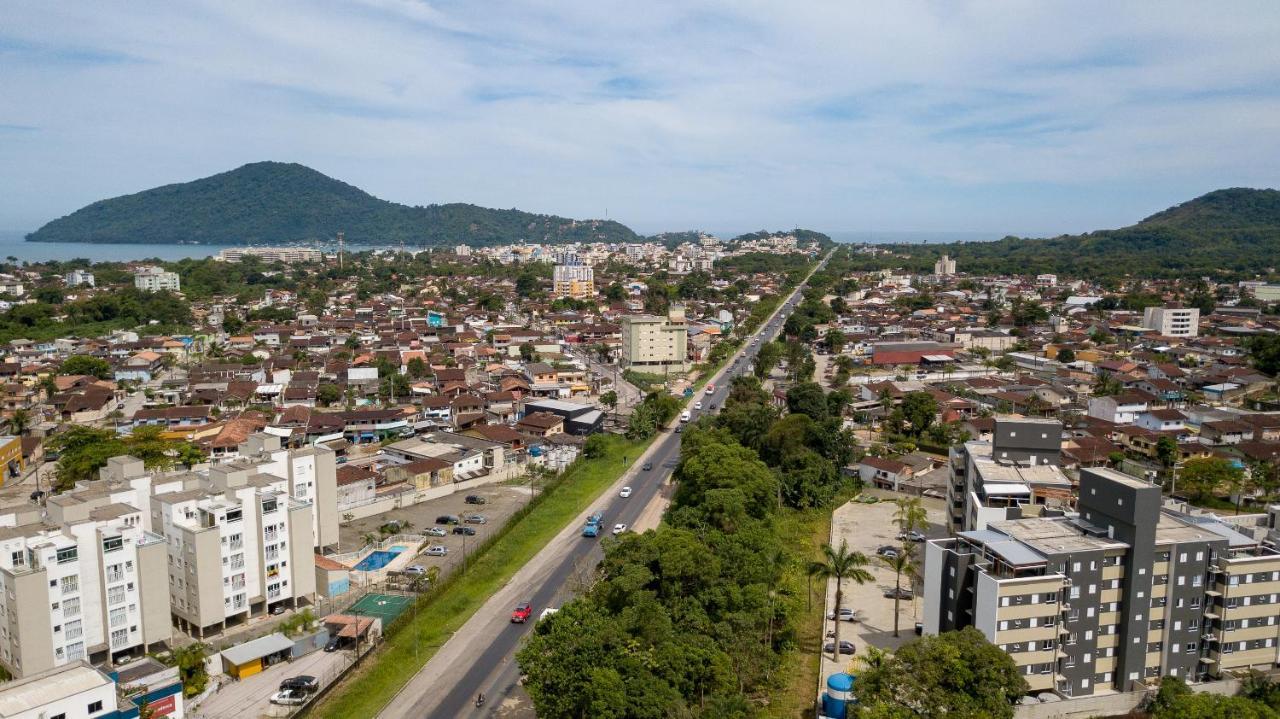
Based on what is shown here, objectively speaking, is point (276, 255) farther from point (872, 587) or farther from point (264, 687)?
point (872, 587)

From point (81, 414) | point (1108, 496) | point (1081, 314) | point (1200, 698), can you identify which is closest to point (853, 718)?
point (1200, 698)

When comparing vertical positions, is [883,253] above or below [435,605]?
above

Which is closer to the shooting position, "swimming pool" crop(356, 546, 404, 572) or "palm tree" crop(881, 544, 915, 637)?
"palm tree" crop(881, 544, 915, 637)

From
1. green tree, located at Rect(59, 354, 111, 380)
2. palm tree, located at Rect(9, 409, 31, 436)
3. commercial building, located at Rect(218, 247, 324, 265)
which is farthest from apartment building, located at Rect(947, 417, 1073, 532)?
commercial building, located at Rect(218, 247, 324, 265)

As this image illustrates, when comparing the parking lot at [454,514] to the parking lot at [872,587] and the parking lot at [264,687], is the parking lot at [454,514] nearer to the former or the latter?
the parking lot at [264,687]

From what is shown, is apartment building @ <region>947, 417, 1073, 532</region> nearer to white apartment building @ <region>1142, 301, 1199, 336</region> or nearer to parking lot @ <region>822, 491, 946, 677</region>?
parking lot @ <region>822, 491, 946, 677</region>

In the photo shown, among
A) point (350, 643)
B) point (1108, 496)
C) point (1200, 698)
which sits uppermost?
point (1108, 496)

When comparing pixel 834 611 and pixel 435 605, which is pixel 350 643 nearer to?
pixel 435 605

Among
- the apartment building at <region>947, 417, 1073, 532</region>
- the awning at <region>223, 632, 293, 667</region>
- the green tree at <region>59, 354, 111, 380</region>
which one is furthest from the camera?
the green tree at <region>59, 354, 111, 380</region>
